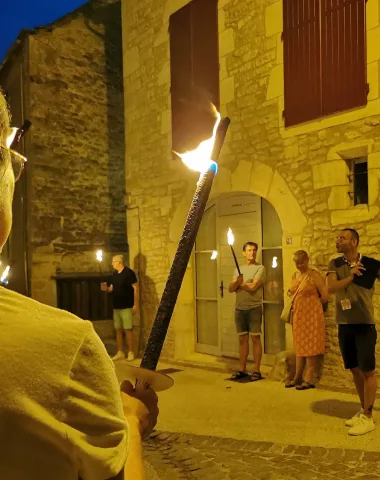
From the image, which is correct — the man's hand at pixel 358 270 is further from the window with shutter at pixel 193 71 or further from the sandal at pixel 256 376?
the window with shutter at pixel 193 71

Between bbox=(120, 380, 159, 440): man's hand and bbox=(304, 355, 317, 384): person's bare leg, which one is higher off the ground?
bbox=(120, 380, 159, 440): man's hand

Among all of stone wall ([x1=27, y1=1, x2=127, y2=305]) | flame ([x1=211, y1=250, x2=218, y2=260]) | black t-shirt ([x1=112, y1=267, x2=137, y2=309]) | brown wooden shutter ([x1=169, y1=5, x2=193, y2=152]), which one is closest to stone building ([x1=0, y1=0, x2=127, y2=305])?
stone wall ([x1=27, y1=1, x2=127, y2=305])

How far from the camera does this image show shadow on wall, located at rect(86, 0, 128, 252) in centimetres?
1141

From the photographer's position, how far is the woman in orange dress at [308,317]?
604 centimetres

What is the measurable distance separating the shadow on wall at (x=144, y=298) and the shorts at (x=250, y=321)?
2.29 m

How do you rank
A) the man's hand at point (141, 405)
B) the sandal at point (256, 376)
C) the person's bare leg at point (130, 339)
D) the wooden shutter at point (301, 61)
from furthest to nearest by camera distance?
1. the person's bare leg at point (130, 339)
2. the sandal at point (256, 376)
3. the wooden shutter at point (301, 61)
4. the man's hand at point (141, 405)

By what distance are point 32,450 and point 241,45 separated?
730cm

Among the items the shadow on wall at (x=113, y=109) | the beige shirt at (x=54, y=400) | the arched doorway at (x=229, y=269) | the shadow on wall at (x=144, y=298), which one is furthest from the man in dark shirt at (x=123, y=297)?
→ the beige shirt at (x=54, y=400)

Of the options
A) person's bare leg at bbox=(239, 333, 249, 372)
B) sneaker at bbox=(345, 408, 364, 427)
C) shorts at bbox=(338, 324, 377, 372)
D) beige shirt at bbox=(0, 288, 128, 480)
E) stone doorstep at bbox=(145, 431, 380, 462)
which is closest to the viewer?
beige shirt at bbox=(0, 288, 128, 480)

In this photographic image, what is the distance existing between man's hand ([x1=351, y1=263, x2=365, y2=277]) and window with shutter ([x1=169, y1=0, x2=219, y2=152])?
385cm

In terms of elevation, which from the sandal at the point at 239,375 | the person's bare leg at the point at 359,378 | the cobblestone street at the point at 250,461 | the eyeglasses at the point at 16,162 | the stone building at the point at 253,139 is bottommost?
the cobblestone street at the point at 250,461

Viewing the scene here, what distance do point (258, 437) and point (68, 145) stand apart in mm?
8046

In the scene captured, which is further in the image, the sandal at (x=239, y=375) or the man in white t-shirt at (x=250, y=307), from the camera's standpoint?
the sandal at (x=239, y=375)

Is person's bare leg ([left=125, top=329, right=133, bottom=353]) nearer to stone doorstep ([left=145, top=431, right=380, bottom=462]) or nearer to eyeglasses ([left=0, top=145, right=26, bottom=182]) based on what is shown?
stone doorstep ([left=145, top=431, right=380, bottom=462])
